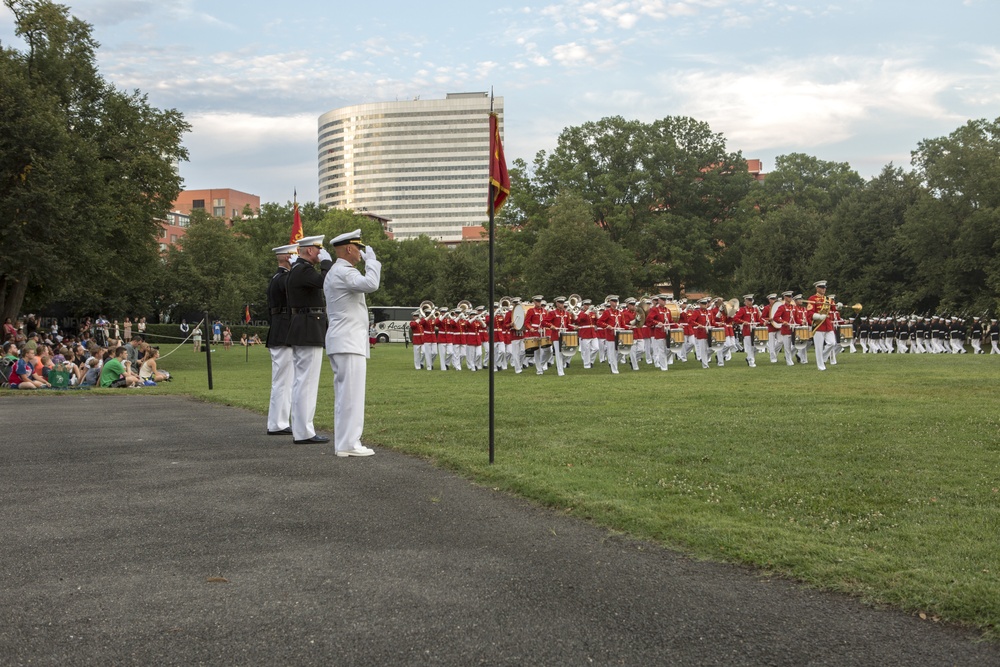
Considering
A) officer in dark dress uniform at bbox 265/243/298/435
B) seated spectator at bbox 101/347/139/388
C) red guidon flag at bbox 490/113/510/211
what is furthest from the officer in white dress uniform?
seated spectator at bbox 101/347/139/388

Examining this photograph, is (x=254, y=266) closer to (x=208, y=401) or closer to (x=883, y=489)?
(x=208, y=401)

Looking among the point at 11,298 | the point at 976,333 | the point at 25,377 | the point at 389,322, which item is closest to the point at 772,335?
the point at 25,377

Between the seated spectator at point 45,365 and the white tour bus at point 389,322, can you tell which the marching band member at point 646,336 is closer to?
the seated spectator at point 45,365

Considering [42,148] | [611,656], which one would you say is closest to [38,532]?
[611,656]

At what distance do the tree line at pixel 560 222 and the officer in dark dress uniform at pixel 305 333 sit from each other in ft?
73.6

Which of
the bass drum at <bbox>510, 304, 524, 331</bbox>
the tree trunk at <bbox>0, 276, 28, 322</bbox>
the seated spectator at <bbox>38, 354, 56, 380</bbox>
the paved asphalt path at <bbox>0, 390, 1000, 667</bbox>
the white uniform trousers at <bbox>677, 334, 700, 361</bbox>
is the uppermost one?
the tree trunk at <bbox>0, 276, 28, 322</bbox>

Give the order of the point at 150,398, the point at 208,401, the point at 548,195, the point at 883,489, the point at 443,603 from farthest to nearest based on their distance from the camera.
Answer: the point at 548,195, the point at 150,398, the point at 208,401, the point at 883,489, the point at 443,603

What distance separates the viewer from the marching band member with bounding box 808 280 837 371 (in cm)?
2373

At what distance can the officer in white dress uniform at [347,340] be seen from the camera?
9867mm

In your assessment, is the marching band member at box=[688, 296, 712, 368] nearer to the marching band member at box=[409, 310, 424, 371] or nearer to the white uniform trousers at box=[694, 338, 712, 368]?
the white uniform trousers at box=[694, 338, 712, 368]

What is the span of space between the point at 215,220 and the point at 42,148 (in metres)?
50.5

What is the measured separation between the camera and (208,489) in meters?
7.92

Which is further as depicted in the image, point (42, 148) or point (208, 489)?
point (42, 148)

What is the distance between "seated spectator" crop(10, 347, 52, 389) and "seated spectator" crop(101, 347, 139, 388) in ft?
4.45
